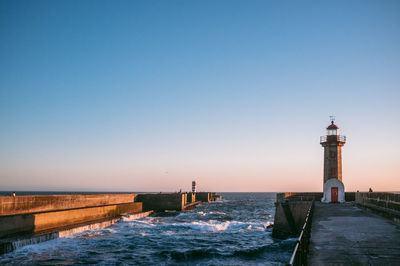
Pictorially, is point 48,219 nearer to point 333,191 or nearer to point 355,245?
point 355,245

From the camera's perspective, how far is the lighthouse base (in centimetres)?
2935

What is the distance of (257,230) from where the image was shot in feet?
81.0

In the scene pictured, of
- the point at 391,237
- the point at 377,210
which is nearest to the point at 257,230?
the point at 377,210

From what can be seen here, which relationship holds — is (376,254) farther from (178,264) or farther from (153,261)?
(153,261)

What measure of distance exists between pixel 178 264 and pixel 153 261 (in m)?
1.22

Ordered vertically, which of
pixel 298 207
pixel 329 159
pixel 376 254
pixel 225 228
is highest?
pixel 329 159

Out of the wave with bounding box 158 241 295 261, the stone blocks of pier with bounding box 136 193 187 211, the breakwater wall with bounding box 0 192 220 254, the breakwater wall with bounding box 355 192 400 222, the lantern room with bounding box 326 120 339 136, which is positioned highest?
the lantern room with bounding box 326 120 339 136

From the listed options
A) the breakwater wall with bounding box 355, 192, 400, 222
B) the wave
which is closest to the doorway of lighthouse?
the breakwater wall with bounding box 355, 192, 400, 222

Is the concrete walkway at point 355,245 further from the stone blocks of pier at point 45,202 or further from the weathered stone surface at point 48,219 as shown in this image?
the stone blocks of pier at point 45,202

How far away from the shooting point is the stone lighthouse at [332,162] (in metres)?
29.6

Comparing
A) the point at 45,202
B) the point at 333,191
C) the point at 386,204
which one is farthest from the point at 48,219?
the point at 333,191

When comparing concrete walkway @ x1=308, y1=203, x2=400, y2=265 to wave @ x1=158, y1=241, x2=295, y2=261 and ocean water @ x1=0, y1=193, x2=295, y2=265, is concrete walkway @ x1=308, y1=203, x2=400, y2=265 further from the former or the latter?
wave @ x1=158, y1=241, x2=295, y2=261

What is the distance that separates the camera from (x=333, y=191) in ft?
97.0

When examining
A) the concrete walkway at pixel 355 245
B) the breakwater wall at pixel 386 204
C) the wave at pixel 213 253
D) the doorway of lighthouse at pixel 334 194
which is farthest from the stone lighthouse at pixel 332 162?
the concrete walkway at pixel 355 245
